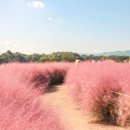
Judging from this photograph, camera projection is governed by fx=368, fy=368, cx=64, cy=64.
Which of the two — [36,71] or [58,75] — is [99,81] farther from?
[58,75]

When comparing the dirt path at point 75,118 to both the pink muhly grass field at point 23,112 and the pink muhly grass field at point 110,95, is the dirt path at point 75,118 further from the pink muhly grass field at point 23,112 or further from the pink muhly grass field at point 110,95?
the pink muhly grass field at point 23,112

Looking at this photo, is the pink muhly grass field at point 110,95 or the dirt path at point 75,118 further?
the pink muhly grass field at point 110,95

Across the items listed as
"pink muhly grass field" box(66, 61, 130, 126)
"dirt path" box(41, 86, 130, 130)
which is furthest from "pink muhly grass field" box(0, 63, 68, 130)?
"pink muhly grass field" box(66, 61, 130, 126)

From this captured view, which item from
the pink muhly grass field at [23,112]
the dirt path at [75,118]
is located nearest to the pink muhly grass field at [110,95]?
the dirt path at [75,118]

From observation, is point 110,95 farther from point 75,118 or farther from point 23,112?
point 23,112

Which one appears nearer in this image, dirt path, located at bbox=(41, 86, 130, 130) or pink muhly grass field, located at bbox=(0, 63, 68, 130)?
pink muhly grass field, located at bbox=(0, 63, 68, 130)

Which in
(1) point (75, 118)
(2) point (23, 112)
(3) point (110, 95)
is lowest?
(1) point (75, 118)

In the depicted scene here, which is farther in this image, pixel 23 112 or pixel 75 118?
pixel 75 118

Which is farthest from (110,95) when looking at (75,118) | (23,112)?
(23,112)

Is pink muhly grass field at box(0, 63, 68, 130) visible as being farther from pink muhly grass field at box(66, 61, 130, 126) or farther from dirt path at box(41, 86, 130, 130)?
pink muhly grass field at box(66, 61, 130, 126)

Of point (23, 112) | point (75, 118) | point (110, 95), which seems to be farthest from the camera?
Result: point (75, 118)

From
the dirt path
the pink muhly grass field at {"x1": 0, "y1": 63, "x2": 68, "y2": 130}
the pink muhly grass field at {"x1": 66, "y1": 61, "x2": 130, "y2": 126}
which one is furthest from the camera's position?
the pink muhly grass field at {"x1": 66, "y1": 61, "x2": 130, "y2": 126}

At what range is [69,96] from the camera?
46.5ft

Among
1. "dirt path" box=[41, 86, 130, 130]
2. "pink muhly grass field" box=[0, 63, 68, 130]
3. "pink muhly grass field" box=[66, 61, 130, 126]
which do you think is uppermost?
"pink muhly grass field" box=[0, 63, 68, 130]
